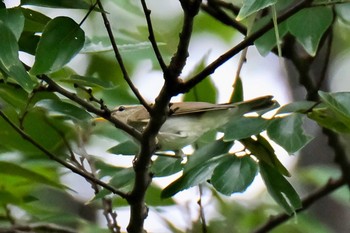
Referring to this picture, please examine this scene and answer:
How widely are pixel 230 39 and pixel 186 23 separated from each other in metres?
1.77

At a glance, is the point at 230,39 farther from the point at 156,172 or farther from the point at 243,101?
the point at 156,172

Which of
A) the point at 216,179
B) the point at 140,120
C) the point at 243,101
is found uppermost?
the point at 140,120

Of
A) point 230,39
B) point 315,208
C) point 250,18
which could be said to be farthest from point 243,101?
point 315,208

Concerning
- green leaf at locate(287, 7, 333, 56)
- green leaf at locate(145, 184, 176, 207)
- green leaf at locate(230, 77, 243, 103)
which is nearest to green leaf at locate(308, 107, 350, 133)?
green leaf at locate(287, 7, 333, 56)

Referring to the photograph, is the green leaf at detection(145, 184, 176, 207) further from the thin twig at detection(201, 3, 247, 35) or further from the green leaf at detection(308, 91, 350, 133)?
the green leaf at detection(308, 91, 350, 133)

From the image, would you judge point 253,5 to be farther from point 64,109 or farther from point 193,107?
point 193,107

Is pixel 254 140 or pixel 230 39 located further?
pixel 230 39

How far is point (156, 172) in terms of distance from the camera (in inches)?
59.7

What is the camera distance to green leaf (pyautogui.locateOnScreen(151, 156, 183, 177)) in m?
1.49

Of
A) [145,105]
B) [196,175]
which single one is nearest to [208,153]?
[196,175]

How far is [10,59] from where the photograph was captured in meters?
1.11

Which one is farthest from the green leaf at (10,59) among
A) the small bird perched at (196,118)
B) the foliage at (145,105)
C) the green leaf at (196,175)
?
the small bird perched at (196,118)

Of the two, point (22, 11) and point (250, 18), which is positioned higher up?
point (22, 11)

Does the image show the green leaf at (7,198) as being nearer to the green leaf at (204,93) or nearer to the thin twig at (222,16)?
the green leaf at (204,93)
